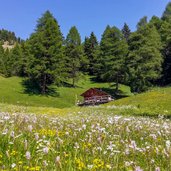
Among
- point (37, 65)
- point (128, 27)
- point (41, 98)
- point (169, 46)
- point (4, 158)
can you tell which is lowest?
point (4, 158)

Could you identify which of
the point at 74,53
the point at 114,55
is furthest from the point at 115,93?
the point at 74,53

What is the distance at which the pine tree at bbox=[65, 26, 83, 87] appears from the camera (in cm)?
8950

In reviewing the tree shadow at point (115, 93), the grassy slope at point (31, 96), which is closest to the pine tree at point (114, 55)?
the tree shadow at point (115, 93)

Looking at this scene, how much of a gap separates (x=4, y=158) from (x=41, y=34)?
236 feet

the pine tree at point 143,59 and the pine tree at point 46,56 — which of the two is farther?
the pine tree at point 46,56

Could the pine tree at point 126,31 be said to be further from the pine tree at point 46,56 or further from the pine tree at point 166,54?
the pine tree at point 46,56

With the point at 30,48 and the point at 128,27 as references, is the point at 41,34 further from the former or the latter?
the point at 128,27

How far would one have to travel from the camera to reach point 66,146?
545 cm

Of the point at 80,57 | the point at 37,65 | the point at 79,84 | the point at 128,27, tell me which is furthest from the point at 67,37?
the point at 128,27

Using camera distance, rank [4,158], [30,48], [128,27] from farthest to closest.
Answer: [128,27]
[30,48]
[4,158]

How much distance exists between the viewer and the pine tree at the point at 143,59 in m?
70.4

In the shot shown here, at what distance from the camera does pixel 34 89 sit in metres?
76.7

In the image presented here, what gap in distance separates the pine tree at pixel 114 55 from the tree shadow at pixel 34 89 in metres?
15.0

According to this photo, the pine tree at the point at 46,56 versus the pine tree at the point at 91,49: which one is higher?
the pine tree at the point at 91,49
